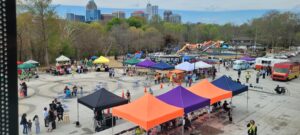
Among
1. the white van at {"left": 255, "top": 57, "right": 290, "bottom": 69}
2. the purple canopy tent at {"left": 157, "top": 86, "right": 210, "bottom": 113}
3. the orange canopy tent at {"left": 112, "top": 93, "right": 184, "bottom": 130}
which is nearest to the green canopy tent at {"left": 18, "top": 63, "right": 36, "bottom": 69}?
the orange canopy tent at {"left": 112, "top": 93, "right": 184, "bottom": 130}

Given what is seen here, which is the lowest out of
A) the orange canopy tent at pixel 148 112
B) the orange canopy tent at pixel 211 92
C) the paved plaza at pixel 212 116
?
the paved plaza at pixel 212 116

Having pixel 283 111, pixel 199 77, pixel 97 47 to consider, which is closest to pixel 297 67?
pixel 199 77

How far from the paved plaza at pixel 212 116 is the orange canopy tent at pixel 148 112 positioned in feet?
7.25

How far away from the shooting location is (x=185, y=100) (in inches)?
535

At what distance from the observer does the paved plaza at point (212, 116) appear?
14.5 meters

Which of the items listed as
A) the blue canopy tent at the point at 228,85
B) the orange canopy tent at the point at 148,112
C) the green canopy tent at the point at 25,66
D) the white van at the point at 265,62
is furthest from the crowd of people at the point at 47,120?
the white van at the point at 265,62

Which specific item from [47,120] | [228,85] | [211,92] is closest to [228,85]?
[228,85]

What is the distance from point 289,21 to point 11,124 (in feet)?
326

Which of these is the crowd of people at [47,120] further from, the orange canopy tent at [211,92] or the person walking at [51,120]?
the orange canopy tent at [211,92]

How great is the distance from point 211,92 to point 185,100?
2637 millimetres

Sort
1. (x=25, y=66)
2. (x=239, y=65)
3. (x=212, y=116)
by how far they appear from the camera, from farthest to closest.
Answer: (x=239, y=65), (x=25, y=66), (x=212, y=116)

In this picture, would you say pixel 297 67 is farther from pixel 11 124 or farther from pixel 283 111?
pixel 11 124

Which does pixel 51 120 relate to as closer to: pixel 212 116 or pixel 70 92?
pixel 70 92

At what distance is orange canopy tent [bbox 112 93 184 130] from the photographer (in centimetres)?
1138
